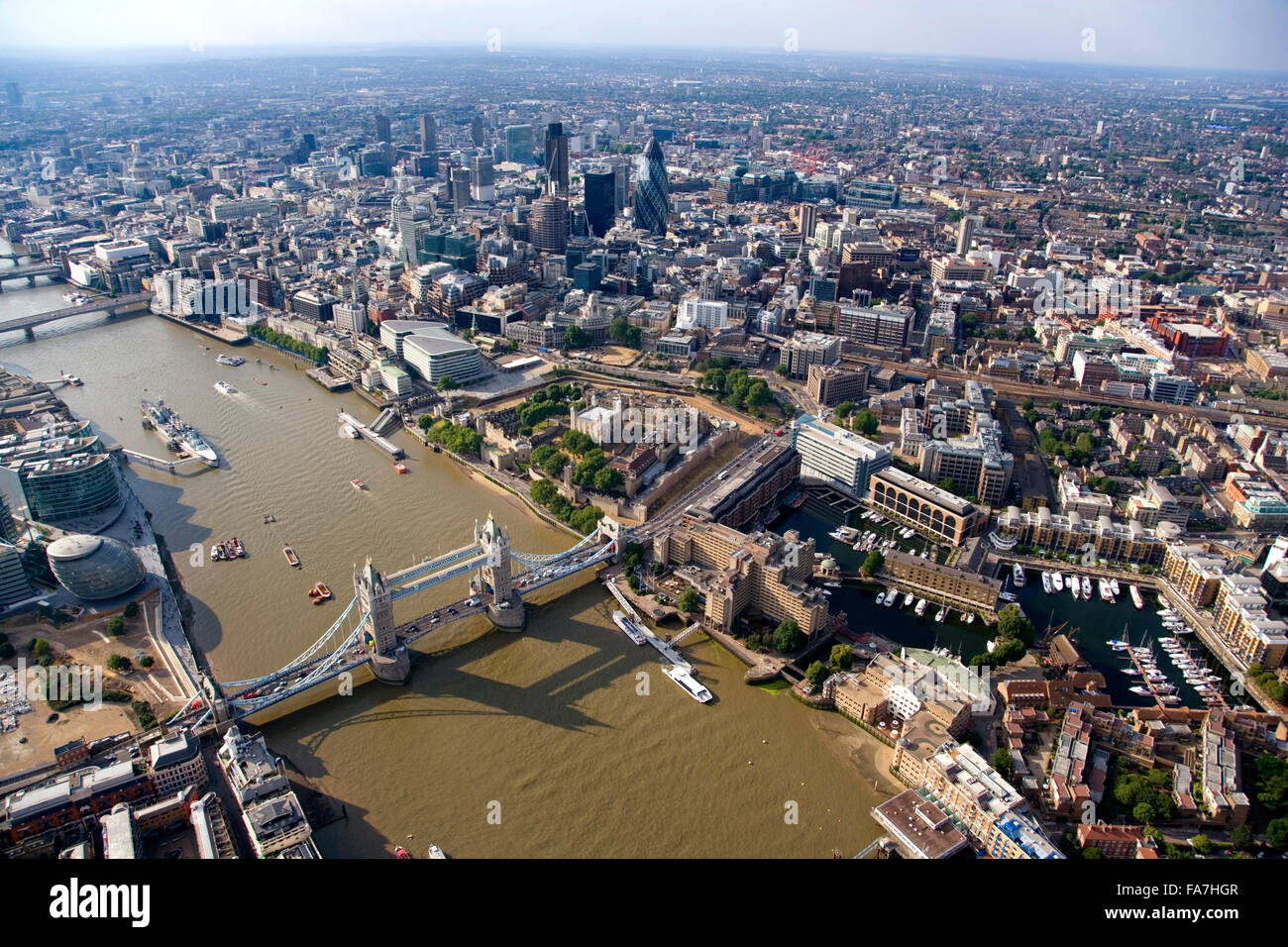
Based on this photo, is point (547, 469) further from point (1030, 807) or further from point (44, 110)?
point (44, 110)

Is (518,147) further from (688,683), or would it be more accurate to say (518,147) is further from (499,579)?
(688,683)

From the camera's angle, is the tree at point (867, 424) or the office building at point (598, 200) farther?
the office building at point (598, 200)

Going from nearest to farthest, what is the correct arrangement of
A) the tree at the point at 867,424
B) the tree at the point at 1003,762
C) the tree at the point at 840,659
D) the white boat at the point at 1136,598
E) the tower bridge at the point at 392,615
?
the tree at the point at 1003,762
the tower bridge at the point at 392,615
the tree at the point at 840,659
the white boat at the point at 1136,598
the tree at the point at 867,424

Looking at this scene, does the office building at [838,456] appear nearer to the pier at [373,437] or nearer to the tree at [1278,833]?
the pier at [373,437]

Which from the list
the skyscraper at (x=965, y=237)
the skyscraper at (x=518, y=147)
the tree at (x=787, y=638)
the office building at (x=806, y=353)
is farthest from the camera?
the skyscraper at (x=518, y=147)

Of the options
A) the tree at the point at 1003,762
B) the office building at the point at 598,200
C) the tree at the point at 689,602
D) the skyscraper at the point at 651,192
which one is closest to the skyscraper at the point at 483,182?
the office building at the point at 598,200

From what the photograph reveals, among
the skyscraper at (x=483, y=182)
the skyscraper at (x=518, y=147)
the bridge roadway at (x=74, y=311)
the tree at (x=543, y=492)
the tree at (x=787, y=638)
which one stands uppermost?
the skyscraper at (x=518, y=147)

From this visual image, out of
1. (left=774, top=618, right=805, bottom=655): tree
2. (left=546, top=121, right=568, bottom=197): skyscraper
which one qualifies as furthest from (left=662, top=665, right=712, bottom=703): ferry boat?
(left=546, top=121, right=568, bottom=197): skyscraper

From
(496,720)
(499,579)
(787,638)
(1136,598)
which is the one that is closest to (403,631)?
(499,579)

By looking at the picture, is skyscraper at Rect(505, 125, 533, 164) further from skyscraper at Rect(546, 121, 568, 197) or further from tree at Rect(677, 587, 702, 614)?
tree at Rect(677, 587, 702, 614)
